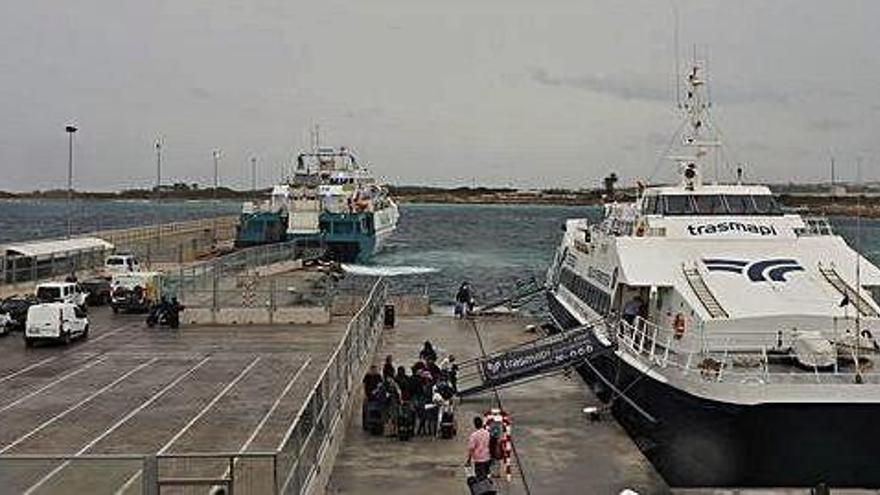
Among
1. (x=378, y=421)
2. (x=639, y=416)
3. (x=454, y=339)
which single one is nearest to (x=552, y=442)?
(x=639, y=416)

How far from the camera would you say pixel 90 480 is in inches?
440

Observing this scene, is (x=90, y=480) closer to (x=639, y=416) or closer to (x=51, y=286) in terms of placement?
(x=639, y=416)

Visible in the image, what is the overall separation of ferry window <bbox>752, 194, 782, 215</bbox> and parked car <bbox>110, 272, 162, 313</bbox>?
78.3ft

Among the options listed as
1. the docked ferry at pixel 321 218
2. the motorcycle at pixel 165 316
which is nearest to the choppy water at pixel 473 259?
the docked ferry at pixel 321 218

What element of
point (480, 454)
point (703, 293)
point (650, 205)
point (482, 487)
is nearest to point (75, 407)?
point (480, 454)

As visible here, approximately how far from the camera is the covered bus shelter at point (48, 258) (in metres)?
45.4

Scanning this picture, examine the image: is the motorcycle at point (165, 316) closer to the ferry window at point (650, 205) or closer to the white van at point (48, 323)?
the white van at point (48, 323)

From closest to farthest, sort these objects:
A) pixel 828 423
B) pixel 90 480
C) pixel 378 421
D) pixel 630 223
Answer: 1. pixel 90 480
2. pixel 828 423
3. pixel 378 421
4. pixel 630 223

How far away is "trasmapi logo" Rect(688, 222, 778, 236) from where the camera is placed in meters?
24.7

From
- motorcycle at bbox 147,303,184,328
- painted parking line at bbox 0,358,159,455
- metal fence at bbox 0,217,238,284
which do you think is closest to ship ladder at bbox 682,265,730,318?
painted parking line at bbox 0,358,159,455

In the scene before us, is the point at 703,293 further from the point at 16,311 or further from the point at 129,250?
the point at 129,250

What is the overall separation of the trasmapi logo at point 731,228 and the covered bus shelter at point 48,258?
103 feet

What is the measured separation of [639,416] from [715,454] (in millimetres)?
3320

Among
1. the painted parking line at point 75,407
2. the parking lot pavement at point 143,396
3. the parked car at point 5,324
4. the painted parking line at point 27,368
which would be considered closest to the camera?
the parking lot pavement at point 143,396
